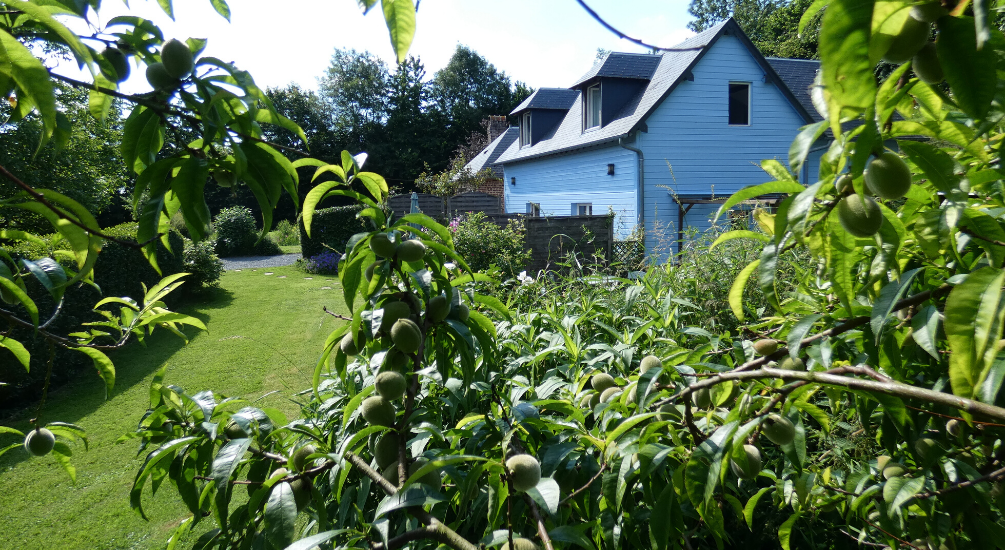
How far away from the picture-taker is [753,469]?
3.28 ft

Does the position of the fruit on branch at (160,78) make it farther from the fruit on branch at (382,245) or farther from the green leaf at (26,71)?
the fruit on branch at (382,245)

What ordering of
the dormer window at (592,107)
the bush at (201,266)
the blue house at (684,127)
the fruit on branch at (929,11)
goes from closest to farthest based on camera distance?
the fruit on branch at (929,11) → the bush at (201,266) → the blue house at (684,127) → the dormer window at (592,107)

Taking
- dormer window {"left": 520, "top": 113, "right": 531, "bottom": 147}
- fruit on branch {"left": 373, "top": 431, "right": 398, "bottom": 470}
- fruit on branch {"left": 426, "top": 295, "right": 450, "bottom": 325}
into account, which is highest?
dormer window {"left": 520, "top": 113, "right": 531, "bottom": 147}

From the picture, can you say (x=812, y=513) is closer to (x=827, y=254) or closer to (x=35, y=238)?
(x=827, y=254)

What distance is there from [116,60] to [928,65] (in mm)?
1269

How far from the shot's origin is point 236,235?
2123 cm

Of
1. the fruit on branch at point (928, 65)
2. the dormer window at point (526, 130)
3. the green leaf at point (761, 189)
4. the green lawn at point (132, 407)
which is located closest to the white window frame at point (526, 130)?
the dormer window at point (526, 130)

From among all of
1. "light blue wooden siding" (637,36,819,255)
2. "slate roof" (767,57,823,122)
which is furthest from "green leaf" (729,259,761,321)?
"slate roof" (767,57,823,122)

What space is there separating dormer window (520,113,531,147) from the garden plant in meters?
16.9

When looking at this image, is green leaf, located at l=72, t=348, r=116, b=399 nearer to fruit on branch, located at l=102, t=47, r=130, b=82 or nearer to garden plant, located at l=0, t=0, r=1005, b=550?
garden plant, located at l=0, t=0, r=1005, b=550

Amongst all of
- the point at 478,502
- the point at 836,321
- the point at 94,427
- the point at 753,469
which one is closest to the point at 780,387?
the point at 753,469

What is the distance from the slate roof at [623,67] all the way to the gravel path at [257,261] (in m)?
11.9

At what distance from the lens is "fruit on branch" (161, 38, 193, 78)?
950 mm

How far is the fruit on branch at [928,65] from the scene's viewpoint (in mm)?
510
